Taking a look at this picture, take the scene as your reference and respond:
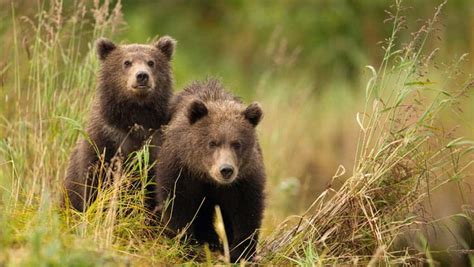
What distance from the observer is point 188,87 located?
8828 mm

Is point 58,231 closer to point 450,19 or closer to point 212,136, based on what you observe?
point 212,136

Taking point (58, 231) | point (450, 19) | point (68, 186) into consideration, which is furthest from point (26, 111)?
point (450, 19)

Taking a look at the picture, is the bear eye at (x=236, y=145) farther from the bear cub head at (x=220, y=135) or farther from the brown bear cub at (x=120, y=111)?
the brown bear cub at (x=120, y=111)

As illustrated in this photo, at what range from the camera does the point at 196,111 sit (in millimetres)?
8039

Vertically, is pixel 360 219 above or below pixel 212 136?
below

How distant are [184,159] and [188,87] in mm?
1009

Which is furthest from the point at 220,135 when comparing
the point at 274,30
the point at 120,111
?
the point at 274,30

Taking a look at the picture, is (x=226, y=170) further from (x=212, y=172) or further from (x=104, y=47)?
(x=104, y=47)

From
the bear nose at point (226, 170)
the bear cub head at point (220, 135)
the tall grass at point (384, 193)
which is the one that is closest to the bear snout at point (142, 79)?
the bear cub head at point (220, 135)

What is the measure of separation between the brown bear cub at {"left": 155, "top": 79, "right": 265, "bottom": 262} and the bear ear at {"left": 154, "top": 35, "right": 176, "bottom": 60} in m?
1.15

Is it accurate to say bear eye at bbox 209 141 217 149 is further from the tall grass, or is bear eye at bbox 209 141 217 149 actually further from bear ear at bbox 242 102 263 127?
the tall grass

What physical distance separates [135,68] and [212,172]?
4.52 ft

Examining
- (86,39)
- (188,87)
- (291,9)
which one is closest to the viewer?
(188,87)

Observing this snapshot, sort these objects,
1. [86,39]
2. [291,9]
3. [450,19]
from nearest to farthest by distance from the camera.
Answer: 1. [86,39]
2. [450,19]
3. [291,9]
